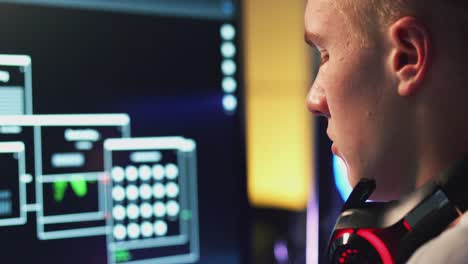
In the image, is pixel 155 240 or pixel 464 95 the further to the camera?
pixel 155 240

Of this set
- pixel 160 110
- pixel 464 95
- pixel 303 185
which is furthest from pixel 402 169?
pixel 303 185

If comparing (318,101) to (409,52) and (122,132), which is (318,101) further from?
(122,132)

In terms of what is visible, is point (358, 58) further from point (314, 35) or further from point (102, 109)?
point (102, 109)

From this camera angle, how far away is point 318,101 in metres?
0.67

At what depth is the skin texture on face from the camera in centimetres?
60

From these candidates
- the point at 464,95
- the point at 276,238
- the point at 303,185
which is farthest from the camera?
the point at 303,185

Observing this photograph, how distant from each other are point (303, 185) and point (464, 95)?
823mm

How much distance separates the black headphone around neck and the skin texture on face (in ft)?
0.07

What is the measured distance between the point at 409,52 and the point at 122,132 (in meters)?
0.36

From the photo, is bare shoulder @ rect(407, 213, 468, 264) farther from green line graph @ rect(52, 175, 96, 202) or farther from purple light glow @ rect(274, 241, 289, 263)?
purple light glow @ rect(274, 241, 289, 263)

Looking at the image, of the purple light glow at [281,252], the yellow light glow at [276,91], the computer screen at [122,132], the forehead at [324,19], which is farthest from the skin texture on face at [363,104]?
the yellow light glow at [276,91]

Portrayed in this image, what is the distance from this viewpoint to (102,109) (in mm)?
777

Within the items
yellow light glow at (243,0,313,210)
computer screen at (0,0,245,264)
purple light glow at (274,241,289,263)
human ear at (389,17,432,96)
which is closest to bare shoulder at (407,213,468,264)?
human ear at (389,17,432,96)

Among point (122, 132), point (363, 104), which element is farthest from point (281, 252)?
A: point (363, 104)
